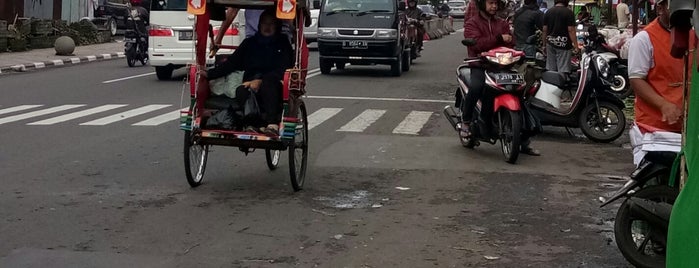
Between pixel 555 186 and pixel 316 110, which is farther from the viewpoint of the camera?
pixel 316 110

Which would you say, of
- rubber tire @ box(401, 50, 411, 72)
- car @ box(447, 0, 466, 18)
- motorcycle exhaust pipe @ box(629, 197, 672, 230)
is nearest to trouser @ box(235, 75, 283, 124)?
motorcycle exhaust pipe @ box(629, 197, 672, 230)

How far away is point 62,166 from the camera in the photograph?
32.5 ft

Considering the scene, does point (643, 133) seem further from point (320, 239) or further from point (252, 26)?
point (252, 26)

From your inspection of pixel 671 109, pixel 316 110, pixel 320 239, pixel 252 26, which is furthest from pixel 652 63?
pixel 316 110

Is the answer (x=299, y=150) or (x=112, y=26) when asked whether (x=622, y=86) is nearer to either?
(x=299, y=150)

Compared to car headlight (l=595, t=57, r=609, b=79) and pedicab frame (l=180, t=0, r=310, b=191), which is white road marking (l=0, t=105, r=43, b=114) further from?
car headlight (l=595, t=57, r=609, b=79)

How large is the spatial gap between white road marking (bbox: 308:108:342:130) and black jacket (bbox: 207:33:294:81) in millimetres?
4219

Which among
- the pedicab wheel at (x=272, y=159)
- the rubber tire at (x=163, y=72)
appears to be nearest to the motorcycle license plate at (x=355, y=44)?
the rubber tire at (x=163, y=72)

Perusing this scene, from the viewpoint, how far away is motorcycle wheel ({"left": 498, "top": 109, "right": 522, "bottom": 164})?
33.6ft

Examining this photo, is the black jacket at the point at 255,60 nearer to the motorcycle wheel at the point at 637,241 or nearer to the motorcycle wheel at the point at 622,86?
the motorcycle wheel at the point at 637,241

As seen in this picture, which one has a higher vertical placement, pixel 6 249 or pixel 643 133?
pixel 643 133

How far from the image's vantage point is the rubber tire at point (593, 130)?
1226 centimetres

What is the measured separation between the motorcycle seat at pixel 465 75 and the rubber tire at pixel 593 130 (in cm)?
205

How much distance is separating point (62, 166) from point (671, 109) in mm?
6354
